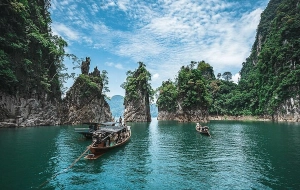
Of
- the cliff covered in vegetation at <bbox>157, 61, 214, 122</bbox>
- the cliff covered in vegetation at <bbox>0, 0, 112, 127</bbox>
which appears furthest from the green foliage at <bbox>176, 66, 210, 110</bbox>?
the cliff covered in vegetation at <bbox>0, 0, 112, 127</bbox>

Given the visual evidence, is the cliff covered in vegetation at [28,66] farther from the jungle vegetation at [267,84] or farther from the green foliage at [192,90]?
the jungle vegetation at [267,84]

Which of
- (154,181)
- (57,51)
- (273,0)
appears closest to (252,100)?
(273,0)

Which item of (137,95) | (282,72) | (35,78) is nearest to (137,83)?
(137,95)

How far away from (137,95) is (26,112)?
50.0 m

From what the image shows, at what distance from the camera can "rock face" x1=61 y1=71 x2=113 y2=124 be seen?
225 ft

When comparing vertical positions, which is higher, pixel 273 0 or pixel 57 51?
pixel 273 0

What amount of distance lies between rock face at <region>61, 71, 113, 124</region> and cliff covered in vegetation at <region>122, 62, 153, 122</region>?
804 inches

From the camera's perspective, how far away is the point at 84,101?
72.2 metres

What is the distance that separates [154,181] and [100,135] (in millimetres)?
10047

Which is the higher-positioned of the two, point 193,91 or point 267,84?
point 267,84

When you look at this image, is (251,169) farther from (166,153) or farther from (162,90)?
(162,90)

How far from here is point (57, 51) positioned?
2295 inches

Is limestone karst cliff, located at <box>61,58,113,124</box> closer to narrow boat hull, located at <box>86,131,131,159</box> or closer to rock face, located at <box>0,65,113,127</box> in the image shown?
rock face, located at <box>0,65,113,127</box>

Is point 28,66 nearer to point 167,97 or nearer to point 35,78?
point 35,78
